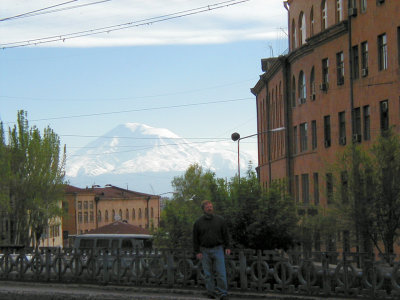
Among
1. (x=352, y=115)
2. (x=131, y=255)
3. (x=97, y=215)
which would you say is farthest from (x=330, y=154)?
(x=97, y=215)

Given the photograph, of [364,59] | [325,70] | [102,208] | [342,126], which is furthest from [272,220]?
[102,208]

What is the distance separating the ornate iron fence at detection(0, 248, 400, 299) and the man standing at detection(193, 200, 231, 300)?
1057 millimetres

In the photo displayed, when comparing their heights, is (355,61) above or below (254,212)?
above

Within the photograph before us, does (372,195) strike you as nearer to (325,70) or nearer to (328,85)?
(328,85)

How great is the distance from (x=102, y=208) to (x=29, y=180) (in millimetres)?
55883

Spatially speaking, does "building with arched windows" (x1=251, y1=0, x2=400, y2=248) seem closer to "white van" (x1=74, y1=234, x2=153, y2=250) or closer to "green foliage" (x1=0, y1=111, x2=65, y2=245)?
"white van" (x1=74, y1=234, x2=153, y2=250)

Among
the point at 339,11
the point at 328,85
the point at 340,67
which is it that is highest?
the point at 339,11

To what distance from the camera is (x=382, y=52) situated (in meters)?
36.6

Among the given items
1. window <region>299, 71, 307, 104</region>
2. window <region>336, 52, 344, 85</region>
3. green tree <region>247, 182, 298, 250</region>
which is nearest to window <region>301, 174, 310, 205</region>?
window <region>299, 71, 307, 104</region>

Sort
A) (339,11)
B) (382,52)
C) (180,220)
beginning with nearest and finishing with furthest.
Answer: (180,220) < (382,52) < (339,11)

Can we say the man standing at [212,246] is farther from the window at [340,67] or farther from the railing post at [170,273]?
the window at [340,67]

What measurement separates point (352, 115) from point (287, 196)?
19.2 metres

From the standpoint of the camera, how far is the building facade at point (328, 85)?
3616 cm

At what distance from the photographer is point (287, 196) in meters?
22.0
